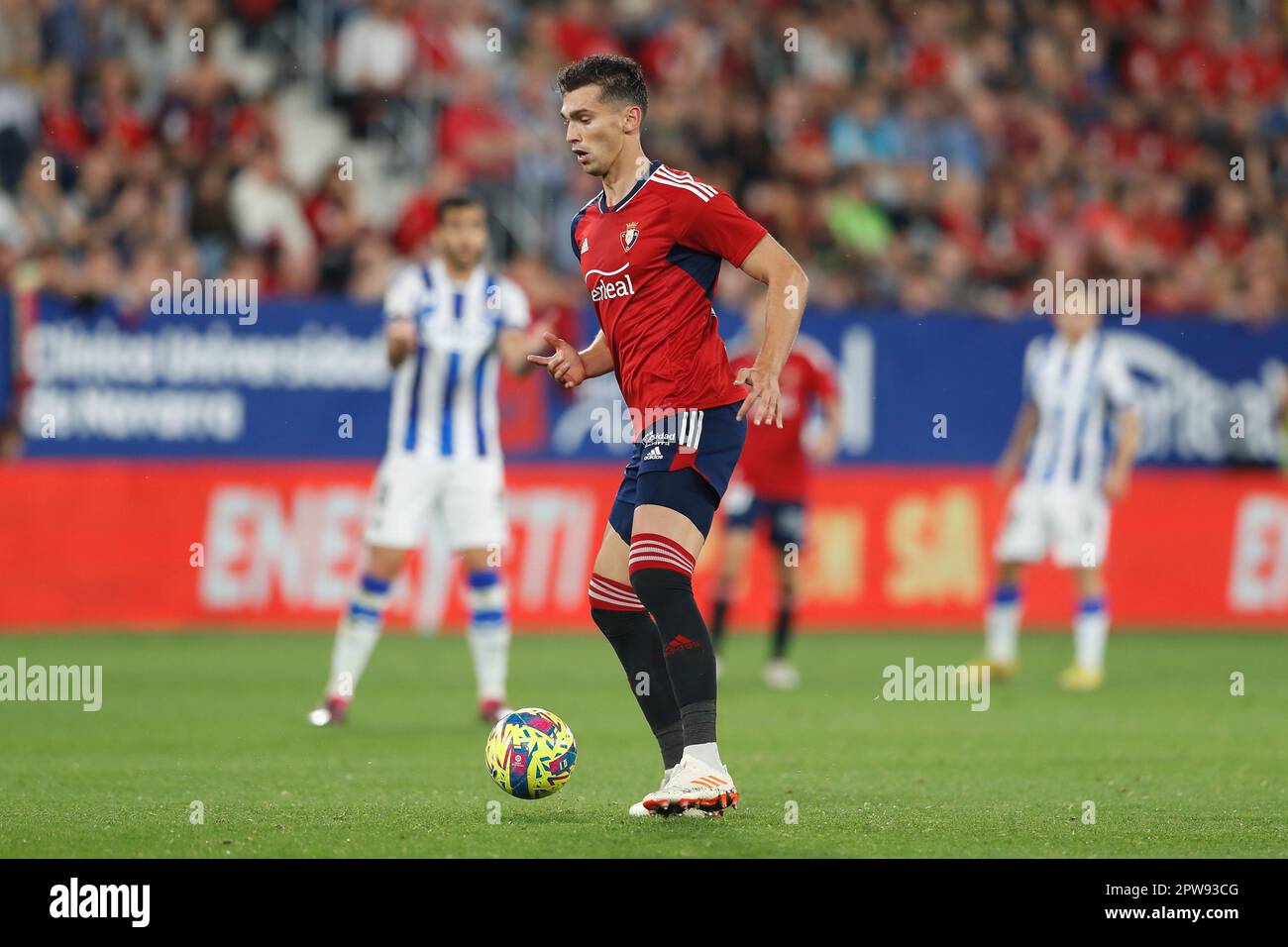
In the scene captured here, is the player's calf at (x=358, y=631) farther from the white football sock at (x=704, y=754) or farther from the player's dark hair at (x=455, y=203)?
the white football sock at (x=704, y=754)

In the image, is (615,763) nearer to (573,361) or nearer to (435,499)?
(435,499)

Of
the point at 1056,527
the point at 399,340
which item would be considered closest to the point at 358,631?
the point at 399,340

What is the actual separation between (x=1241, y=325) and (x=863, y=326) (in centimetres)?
376

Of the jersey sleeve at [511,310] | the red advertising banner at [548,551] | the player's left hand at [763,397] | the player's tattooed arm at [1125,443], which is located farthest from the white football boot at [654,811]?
the red advertising banner at [548,551]

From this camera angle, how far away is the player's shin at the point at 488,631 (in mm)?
10836

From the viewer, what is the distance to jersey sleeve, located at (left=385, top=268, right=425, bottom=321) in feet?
34.8

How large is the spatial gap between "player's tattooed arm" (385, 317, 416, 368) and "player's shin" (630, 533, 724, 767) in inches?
137

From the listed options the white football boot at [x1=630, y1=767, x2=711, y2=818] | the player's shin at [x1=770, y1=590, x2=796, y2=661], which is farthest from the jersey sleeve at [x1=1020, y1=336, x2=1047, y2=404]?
the white football boot at [x1=630, y1=767, x2=711, y2=818]

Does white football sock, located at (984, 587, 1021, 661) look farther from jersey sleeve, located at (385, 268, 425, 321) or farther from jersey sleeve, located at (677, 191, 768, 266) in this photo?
jersey sleeve, located at (677, 191, 768, 266)

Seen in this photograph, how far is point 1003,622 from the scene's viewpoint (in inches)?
536

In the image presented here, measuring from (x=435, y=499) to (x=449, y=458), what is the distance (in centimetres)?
26

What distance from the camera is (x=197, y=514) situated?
1645 centimetres

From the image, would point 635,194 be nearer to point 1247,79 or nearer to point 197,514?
point 197,514

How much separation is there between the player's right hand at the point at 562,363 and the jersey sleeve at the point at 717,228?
61cm
